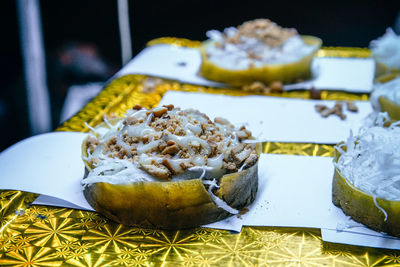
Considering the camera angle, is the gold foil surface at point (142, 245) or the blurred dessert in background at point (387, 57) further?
the blurred dessert in background at point (387, 57)

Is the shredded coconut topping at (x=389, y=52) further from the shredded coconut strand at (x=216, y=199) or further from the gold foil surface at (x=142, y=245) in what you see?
the shredded coconut strand at (x=216, y=199)

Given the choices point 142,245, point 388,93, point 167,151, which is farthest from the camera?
point 388,93

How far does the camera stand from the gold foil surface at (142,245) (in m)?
1.79

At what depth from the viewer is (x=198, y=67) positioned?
164 inches

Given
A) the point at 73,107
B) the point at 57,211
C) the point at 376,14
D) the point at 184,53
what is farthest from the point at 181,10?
the point at 57,211

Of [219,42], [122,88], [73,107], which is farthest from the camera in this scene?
[73,107]

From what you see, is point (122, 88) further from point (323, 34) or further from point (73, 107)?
point (323, 34)

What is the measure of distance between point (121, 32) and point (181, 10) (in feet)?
2.18

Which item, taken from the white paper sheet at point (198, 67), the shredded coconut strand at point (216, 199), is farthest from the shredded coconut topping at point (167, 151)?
the white paper sheet at point (198, 67)

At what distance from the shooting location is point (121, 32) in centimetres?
484

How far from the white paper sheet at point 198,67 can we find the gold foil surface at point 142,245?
6.63 ft

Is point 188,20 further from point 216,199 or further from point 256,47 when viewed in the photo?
point 216,199

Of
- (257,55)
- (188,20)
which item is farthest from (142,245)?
(188,20)

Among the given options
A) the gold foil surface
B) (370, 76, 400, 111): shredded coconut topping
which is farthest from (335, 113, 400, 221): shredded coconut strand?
(370, 76, 400, 111): shredded coconut topping
